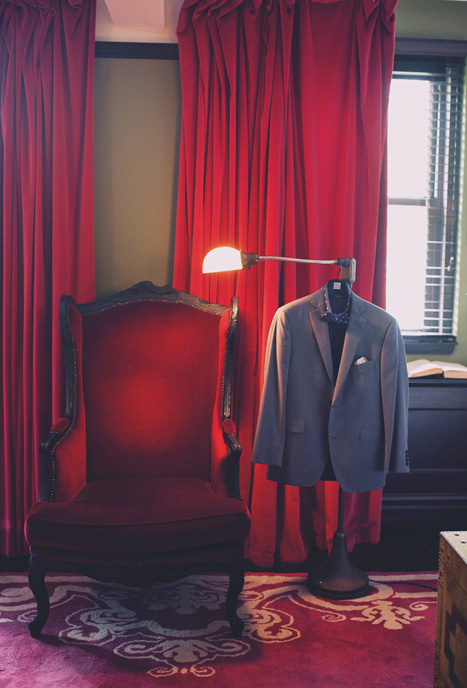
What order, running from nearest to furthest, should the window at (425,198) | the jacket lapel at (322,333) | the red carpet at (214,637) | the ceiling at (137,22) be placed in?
the red carpet at (214,637), the jacket lapel at (322,333), the ceiling at (137,22), the window at (425,198)

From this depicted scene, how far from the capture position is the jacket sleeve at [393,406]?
200cm

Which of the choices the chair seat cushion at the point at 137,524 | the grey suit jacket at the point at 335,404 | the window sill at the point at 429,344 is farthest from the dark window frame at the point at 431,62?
the chair seat cushion at the point at 137,524

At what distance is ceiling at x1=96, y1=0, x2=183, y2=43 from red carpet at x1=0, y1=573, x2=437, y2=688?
2.55 meters

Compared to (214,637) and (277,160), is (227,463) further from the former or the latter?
(277,160)

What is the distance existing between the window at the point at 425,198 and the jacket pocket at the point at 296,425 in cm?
112

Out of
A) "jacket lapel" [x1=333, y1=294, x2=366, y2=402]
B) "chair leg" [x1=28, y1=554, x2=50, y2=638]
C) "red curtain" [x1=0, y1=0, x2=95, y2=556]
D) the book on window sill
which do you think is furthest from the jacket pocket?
"red curtain" [x1=0, y1=0, x2=95, y2=556]

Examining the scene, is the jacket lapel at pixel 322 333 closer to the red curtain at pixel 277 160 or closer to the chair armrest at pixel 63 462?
the red curtain at pixel 277 160

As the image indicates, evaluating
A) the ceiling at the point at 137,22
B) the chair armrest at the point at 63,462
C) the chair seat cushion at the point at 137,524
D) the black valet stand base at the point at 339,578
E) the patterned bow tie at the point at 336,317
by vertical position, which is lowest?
the black valet stand base at the point at 339,578

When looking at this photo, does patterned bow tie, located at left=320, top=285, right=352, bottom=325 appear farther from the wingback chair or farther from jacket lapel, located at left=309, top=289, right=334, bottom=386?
the wingback chair

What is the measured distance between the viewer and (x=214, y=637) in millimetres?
1818

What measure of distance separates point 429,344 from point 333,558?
132 cm

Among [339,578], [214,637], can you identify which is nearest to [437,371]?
[339,578]

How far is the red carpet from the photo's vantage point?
1.62 metres

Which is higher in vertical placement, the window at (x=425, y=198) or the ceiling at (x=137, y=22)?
the ceiling at (x=137, y=22)
